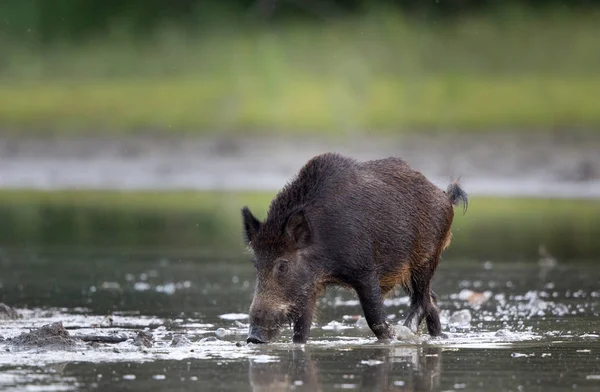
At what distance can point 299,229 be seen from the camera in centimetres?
1040

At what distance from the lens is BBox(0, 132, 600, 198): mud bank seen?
27875 millimetres

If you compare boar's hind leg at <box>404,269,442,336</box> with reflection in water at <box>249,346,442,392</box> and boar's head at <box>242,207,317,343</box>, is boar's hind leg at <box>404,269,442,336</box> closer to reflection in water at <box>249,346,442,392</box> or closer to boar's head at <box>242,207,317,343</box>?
reflection in water at <box>249,346,442,392</box>

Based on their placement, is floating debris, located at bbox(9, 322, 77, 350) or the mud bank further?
the mud bank

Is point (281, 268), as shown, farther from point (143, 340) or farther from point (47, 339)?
point (47, 339)

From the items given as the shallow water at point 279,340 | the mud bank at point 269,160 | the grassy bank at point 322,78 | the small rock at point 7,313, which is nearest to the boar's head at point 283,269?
the shallow water at point 279,340

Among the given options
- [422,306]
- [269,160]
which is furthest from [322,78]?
[422,306]

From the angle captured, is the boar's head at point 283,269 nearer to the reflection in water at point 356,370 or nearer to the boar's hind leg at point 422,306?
the reflection in water at point 356,370

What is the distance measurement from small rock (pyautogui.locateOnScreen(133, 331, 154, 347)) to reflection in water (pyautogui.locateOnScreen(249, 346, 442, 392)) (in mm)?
950

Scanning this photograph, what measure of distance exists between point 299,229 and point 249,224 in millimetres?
411

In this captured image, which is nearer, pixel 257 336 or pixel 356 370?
pixel 356 370

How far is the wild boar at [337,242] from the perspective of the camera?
10406 mm

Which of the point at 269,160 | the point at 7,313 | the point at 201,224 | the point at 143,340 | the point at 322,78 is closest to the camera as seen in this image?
the point at 143,340

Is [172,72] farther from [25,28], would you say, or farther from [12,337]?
[12,337]

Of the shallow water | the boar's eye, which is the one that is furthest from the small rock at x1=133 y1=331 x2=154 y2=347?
the boar's eye
